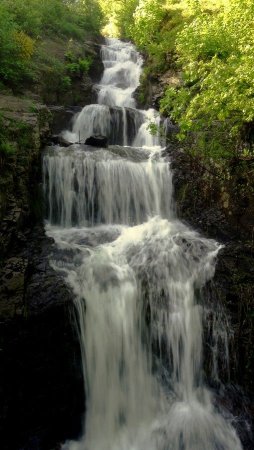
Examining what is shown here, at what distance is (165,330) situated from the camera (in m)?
6.99

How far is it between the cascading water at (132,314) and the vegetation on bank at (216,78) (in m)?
2.45

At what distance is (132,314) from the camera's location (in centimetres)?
686

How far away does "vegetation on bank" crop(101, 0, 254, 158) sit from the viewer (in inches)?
254

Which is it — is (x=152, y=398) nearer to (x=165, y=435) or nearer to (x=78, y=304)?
(x=165, y=435)

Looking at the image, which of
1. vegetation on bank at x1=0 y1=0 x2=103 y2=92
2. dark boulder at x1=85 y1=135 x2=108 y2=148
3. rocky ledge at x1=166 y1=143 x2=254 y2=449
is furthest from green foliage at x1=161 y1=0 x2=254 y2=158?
vegetation on bank at x1=0 y1=0 x2=103 y2=92

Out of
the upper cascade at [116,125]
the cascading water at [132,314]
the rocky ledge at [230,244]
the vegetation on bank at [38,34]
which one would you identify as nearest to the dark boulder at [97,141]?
the cascading water at [132,314]

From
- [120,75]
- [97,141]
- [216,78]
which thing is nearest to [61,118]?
[97,141]

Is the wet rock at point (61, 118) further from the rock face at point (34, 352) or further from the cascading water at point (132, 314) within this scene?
the rock face at point (34, 352)

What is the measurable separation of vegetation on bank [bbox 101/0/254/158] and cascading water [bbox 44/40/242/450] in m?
2.45

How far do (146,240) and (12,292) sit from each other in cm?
351

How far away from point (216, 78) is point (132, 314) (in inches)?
185

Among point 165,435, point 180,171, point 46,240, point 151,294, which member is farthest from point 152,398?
point 180,171

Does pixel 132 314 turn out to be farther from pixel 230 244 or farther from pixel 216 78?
pixel 216 78

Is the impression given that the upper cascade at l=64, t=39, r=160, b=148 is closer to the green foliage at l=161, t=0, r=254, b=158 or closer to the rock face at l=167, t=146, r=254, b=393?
the rock face at l=167, t=146, r=254, b=393
